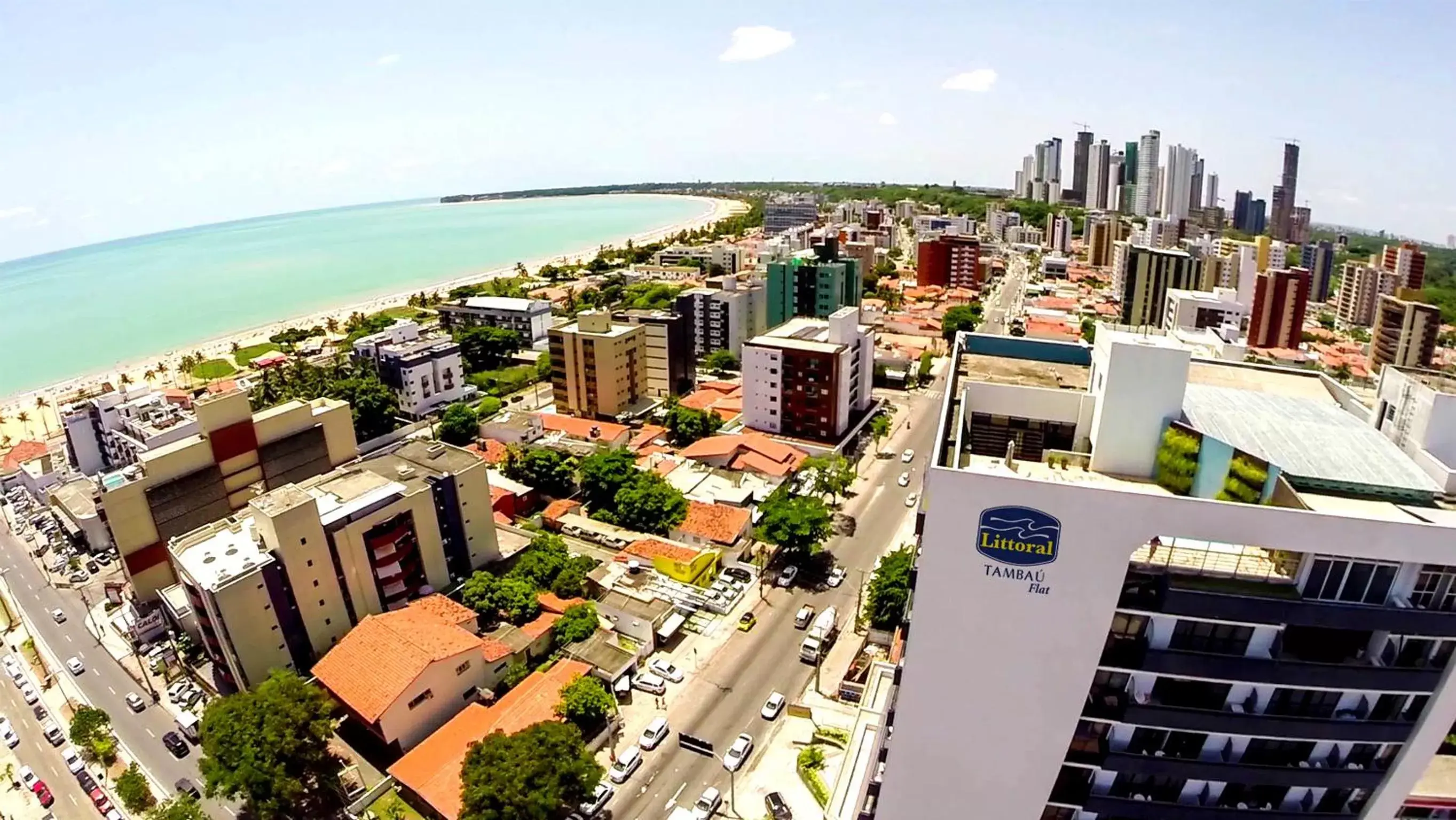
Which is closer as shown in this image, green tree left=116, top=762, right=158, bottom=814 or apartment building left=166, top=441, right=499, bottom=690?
green tree left=116, top=762, right=158, bottom=814

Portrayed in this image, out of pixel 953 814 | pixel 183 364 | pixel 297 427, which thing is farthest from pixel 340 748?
pixel 183 364

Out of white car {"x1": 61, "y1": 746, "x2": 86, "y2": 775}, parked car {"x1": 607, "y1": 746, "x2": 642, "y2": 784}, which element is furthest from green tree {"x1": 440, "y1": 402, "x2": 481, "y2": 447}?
parked car {"x1": 607, "y1": 746, "x2": 642, "y2": 784}

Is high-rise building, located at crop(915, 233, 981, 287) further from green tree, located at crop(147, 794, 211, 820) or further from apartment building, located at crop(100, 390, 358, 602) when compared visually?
green tree, located at crop(147, 794, 211, 820)

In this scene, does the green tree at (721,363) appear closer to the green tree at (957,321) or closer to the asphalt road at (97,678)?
the green tree at (957,321)

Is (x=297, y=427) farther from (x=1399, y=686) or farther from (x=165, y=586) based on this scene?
(x=1399, y=686)

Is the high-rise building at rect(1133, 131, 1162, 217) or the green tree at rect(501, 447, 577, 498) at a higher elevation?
the high-rise building at rect(1133, 131, 1162, 217)

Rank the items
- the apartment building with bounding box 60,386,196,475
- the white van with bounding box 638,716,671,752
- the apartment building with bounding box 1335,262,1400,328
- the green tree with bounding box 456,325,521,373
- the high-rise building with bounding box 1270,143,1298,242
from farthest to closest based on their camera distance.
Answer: the high-rise building with bounding box 1270,143,1298,242
the apartment building with bounding box 1335,262,1400,328
the green tree with bounding box 456,325,521,373
the apartment building with bounding box 60,386,196,475
the white van with bounding box 638,716,671,752

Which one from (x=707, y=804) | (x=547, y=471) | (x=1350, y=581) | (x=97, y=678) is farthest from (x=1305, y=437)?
(x=97, y=678)
